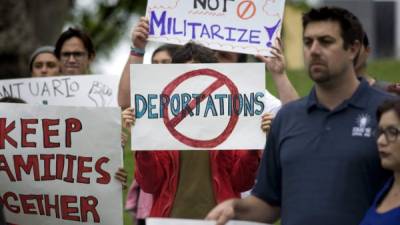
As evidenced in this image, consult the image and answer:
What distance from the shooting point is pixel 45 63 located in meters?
10.3

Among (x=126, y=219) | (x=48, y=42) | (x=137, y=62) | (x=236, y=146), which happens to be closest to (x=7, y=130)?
(x=137, y=62)

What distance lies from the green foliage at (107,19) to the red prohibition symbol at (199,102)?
27665mm

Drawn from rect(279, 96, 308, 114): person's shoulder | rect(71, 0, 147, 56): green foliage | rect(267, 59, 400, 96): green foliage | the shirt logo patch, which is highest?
rect(279, 96, 308, 114): person's shoulder

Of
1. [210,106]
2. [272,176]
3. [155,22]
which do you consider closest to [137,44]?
[155,22]

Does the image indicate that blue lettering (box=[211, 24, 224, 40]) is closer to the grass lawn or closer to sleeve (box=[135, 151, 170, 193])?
sleeve (box=[135, 151, 170, 193])

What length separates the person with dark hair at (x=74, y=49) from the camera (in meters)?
9.73

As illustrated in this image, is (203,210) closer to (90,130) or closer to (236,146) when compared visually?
(236,146)

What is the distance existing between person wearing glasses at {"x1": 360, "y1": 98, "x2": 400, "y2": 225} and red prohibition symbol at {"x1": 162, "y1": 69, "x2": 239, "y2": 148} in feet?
5.70

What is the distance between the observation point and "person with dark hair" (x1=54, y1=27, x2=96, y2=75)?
9.73m

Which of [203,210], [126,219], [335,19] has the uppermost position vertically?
[335,19]

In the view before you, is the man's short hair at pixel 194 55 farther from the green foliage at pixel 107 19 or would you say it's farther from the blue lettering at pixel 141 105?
the green foliage at pixel 107 19

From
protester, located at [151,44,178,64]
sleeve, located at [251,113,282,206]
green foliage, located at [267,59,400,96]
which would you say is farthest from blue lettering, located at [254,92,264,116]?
green foliage, located at [267,59,400,96]

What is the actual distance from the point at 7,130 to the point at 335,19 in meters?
2.59

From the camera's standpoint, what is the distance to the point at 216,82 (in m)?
7.95
